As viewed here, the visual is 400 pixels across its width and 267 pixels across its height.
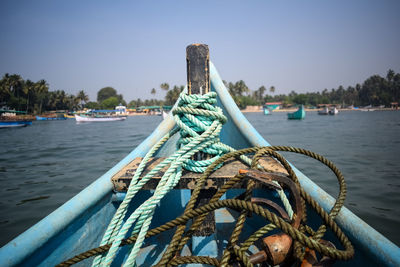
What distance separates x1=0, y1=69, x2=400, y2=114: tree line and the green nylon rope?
51.3 m

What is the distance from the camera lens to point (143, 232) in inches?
35.7

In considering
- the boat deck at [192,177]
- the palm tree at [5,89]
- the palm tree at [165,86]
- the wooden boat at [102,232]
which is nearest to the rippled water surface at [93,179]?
the wooden boat at [102,232]

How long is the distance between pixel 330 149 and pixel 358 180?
3562 mm

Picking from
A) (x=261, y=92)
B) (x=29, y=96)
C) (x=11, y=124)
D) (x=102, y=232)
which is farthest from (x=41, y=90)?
(x=261, y=92)

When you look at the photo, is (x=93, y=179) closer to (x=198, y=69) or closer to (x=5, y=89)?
(x=198, y=69)

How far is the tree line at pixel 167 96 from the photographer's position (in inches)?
1672

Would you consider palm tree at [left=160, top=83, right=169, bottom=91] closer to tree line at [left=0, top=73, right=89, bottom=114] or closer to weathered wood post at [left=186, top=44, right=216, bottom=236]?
tree line at [left=0, top=73, right=89, bottom=114]

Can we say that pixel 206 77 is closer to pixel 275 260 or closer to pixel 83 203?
pixel 275 260

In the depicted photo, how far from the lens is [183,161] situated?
3.31 feet

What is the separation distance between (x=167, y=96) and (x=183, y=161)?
67.5 metres

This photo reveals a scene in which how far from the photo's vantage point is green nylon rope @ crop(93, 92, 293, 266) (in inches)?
37.4

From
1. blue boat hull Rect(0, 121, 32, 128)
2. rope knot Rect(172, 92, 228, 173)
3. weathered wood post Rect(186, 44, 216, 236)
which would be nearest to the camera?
rope knot Rect(172, 92, 228, 173)

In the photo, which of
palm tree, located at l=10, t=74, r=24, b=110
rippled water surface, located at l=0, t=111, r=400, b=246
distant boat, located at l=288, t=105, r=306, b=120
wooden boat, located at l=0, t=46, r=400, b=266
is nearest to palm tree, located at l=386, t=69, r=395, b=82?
distant boat, located at l=288, t=105, r=306, b=120

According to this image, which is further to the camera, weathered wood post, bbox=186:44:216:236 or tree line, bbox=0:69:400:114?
tree line, bbox=0:69:400:114
